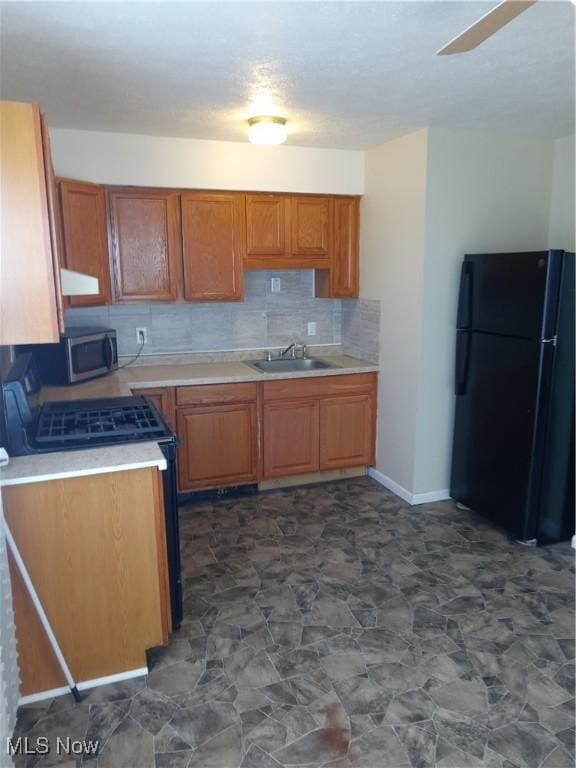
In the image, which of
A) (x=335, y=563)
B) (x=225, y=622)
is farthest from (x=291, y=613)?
(x=335, y=563)

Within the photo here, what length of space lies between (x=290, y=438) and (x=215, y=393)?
646 mm

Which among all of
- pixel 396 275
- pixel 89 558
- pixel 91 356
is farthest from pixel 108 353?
pixel 396 275

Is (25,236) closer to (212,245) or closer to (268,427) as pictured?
(212,245)

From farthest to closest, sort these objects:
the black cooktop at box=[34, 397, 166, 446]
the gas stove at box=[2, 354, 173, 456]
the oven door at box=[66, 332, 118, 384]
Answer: the oven door at box=[66, 332, 118, 384], the black cooktop at box=[34, 397, 166, 446], the gas stove at box=[2, 354, 173, 456]

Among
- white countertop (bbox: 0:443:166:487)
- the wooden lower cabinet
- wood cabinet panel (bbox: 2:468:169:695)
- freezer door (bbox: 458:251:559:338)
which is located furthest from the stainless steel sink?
wood cabinet panel (bbox: 2:468:169:695)

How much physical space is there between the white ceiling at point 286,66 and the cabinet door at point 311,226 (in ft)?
2.13

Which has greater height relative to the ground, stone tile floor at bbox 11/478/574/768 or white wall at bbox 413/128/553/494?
white wall at bbox 413/128/553/494

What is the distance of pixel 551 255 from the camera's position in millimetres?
2820

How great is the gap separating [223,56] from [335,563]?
2474 mm

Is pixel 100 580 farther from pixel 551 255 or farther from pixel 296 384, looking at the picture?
pixel 551 255

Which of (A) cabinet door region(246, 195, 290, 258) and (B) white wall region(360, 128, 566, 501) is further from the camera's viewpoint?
(A) cabinet door region(246, 195, 290, 258)

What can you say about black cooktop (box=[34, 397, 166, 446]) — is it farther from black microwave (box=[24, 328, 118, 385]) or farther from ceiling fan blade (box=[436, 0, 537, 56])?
ceiling fan blade (box=[436, 0, 537, 56])

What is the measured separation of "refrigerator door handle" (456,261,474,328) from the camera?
3.35m

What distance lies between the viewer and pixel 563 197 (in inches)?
141
